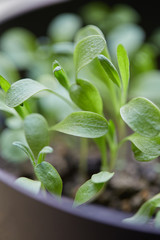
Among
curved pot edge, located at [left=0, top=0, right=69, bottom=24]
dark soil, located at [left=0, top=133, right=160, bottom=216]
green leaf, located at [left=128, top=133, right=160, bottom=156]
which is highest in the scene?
curved pot edge, located at [left=0, top=0, right=69, bottom=24]

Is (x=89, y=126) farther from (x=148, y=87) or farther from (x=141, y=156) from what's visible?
(x=148, y=87)

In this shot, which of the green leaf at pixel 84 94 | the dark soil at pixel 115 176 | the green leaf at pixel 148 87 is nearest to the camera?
the green leaf at pixel 84 94

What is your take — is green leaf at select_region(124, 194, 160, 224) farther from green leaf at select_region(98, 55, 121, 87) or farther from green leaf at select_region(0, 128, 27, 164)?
green leaf at select_region(0, 128, 27, 164)

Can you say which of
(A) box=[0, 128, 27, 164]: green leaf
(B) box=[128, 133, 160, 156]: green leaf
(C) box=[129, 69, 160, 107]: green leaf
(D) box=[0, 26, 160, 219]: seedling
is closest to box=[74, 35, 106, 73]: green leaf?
(D) box=[0, 26, 160, 219]: seedling

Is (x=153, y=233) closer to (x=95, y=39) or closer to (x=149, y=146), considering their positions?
(x=149, y=146)

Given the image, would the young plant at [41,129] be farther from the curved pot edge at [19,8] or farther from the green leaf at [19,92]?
the curved pot edge at [19,8]

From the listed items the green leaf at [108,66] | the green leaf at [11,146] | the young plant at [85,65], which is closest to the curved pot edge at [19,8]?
the green leaf at [11,146]

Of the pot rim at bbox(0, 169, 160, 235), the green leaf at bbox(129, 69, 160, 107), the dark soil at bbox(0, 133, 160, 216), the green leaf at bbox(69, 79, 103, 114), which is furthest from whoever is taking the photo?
the green leaf at bbox(129, 69, 160, 107)

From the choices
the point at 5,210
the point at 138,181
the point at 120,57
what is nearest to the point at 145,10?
the point at 138,181
